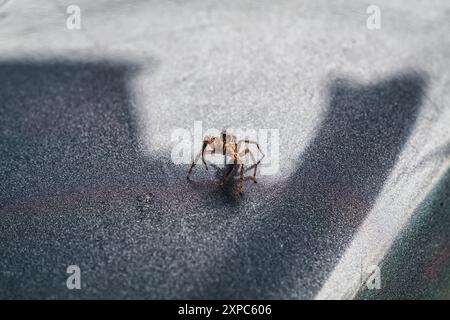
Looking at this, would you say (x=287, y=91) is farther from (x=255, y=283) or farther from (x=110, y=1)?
(x=110, y=1)

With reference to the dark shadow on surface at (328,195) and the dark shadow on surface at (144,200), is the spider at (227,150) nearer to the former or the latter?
the dark shadow on surface at (144,200)

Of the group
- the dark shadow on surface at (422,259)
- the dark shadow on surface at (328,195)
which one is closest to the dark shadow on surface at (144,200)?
the dark shadow on surface at (328,195)

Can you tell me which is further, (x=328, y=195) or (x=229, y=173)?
(x=229, y=173)

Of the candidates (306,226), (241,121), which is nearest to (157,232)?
(306,226)

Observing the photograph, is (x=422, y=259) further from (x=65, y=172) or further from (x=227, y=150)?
(x=65, y=172)

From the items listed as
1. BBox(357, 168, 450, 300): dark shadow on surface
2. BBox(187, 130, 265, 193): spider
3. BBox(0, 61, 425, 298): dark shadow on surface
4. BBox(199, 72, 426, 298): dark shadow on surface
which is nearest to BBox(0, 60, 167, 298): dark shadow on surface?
BBox(0, 61, 425, 298): dark shadow on surface

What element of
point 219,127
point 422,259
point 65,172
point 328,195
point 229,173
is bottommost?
point 422,259

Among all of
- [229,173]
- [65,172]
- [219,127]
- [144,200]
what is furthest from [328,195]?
[65,172]
